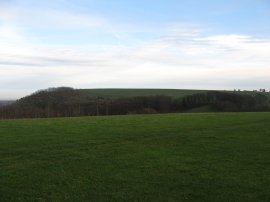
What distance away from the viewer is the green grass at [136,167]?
952 centimetres

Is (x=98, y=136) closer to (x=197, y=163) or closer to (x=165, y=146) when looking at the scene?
(x=165, y=146)

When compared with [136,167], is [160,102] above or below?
above

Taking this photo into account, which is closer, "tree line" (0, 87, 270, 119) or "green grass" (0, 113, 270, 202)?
"green grass" (0, 113, 270, 202)

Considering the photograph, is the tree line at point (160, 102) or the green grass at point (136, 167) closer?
the green grass at point (136, 167)

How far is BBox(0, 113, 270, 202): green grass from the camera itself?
952 centimetres

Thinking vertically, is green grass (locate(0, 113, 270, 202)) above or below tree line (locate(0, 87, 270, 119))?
below

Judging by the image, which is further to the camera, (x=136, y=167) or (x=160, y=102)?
(x=160, y=102)

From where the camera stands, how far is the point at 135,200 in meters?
9.05

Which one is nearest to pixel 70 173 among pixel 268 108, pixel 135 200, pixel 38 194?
pixel 38 194

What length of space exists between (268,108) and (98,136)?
148 feet

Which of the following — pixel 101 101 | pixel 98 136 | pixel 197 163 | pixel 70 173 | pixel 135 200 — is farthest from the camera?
pixel 101 101

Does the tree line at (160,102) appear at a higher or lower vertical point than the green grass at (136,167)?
higher

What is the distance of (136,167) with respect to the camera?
1206cm

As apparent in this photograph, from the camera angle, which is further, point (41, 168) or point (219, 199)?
point (41, 168)
